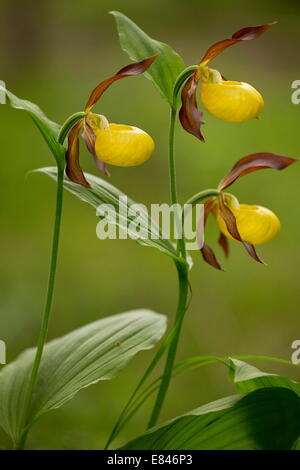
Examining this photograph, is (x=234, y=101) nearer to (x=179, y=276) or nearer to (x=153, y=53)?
(x=153, y=53)

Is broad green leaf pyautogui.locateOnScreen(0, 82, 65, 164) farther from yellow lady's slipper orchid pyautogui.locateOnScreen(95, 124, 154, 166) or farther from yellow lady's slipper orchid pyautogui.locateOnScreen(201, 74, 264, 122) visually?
yellow lady's slipper orchid pyautogui.locateOnScreen(201, 74, 264, 122)

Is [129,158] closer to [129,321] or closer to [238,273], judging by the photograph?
[129,321]

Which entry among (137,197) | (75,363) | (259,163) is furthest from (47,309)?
(137,197)

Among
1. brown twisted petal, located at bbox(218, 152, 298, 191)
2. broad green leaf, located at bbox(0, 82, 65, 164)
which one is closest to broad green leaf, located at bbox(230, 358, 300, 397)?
brown twisted petal, located at bbox(218, 152, 298, 191)

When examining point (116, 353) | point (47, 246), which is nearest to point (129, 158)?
point (116, 353)

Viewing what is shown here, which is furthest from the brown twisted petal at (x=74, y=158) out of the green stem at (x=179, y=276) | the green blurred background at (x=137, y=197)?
the green blurred background at (x=137, y=197)
